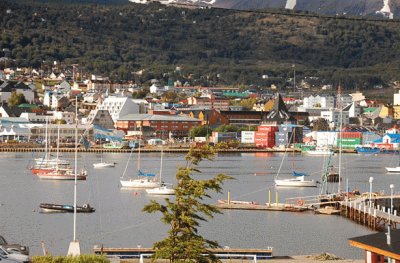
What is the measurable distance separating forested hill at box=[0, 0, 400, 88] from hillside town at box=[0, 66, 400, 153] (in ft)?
63.2

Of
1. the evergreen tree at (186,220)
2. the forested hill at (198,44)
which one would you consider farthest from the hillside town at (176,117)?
the evergreen tree at (186,220)

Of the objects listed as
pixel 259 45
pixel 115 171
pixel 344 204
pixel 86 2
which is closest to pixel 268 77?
pixel 259 45

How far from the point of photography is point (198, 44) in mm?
147750

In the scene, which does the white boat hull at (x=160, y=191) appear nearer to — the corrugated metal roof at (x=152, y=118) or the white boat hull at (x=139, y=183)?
the white boat hull at (x=139, y=183)

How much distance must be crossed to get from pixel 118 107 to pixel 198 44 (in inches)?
2615

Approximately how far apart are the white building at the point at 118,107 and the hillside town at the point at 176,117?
7cm

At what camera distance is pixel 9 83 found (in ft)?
311

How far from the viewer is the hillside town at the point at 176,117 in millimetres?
74312

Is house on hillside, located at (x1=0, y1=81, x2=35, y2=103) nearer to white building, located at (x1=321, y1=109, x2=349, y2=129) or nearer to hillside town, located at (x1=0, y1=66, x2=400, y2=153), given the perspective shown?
hillside town, located at (x1=0, y1=66, x2=400, y2=153)

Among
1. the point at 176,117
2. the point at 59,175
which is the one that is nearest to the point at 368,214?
the point at 59,175

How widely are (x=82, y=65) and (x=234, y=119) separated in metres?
39.9

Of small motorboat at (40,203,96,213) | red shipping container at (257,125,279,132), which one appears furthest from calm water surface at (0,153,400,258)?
red shipping container at (257,125,279,132)

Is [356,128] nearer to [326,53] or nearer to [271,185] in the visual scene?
[271,185]

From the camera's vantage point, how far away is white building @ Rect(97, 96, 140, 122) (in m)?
82.0
